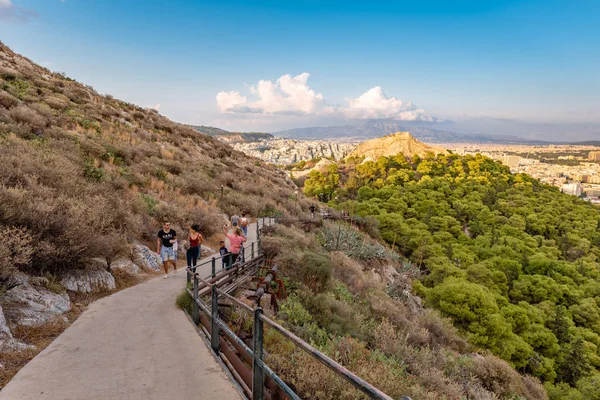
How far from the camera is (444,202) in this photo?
75062 millimetres

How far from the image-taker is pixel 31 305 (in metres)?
5.97

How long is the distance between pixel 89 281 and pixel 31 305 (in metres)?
1.84

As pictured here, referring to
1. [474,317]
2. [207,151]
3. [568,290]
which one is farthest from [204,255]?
[568,290]

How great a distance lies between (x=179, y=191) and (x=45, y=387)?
47.0 ft

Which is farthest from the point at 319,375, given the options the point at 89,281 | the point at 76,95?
the point at 76,95

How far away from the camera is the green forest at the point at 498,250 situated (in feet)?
99.1

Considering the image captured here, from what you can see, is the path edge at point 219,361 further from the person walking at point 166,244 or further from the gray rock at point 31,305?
the person walking at point 166,244

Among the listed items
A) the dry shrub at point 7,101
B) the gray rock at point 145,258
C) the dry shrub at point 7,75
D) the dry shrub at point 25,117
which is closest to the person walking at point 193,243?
the gray rock at point 145,258

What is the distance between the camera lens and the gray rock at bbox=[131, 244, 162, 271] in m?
10.2

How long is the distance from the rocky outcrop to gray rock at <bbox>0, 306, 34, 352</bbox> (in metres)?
2.25

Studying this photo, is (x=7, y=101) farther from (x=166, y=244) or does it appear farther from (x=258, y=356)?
(x=258, y=356)

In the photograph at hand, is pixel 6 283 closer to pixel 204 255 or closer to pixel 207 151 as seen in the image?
pixel 204 255

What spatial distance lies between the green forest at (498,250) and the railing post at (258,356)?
2930 cm

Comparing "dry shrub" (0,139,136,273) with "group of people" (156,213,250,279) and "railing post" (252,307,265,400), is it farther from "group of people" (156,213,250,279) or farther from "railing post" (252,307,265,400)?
"railing post" (252,307,265,400)
